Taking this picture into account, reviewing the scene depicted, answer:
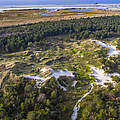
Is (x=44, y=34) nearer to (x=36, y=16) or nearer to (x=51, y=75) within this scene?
(x=51, y=75)

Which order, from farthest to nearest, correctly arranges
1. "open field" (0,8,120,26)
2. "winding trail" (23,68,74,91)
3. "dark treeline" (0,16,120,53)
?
"open field" (0,8,120,26), "dark treeline" (0,16,120,53), "winding trail" (23,68,74,91)

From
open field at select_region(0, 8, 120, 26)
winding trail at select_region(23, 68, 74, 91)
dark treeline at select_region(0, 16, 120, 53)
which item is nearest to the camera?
winding trail at select_region(23, 68, 74, 91)

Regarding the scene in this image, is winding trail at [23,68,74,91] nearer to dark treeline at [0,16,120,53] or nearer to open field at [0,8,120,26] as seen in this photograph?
dark treeline at [0,16,120,53]

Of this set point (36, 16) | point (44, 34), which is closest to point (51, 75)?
point (44, 34)

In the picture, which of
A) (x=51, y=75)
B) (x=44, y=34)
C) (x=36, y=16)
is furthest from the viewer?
(x=36, y=16)

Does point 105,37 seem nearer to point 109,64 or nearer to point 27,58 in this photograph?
point 109,64

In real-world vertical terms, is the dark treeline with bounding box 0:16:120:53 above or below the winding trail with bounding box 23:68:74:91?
above

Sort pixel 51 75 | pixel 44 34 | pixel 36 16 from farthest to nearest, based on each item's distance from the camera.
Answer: pixel 36 16 < pixel 44 34 < pixel 51 75

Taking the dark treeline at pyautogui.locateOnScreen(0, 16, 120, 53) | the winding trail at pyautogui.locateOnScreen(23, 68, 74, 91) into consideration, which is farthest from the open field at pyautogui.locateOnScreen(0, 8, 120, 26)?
the winding trail at pyautogui.locateOnScreen(23, 68, 74, 91)

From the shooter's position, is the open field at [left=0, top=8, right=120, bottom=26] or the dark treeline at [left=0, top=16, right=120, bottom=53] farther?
the open field at [left=0, top=8, right=120, bottom=26]

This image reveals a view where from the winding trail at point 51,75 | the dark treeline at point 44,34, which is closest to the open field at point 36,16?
the dark treeline at point 44,34

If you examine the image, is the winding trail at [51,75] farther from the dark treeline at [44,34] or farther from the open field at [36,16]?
the open field at [36,16]

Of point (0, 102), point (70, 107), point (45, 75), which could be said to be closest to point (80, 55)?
point (45, 75)
